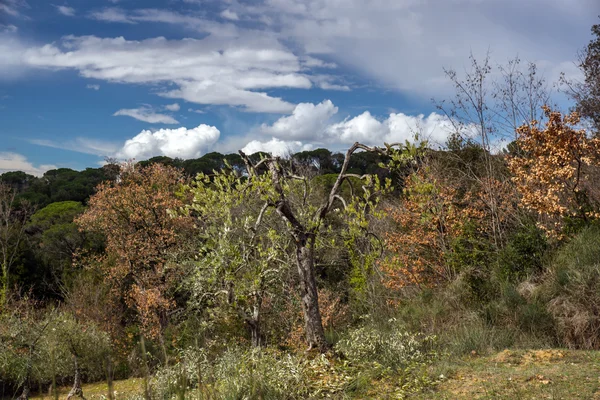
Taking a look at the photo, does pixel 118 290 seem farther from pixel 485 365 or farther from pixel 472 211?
pixel 485 365

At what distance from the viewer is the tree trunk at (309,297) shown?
714 centimetres

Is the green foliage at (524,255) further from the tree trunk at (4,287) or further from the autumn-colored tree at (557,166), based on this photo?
the tree trunk at (4,287)

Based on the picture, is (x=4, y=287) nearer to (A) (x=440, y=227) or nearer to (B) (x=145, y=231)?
(B) (x=145, y=231)

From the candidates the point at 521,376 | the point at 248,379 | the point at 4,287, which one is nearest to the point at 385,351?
the point at 521,376

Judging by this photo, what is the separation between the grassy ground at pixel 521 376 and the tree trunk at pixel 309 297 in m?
1.83

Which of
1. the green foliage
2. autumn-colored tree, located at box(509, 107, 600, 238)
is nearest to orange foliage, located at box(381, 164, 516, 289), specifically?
the green foliage

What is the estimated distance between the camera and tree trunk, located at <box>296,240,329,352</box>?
7145mm

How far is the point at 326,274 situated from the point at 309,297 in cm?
1471

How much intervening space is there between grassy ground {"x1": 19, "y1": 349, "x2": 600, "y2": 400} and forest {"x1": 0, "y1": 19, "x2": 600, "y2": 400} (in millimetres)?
73

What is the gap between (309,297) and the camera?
7215 millimetres

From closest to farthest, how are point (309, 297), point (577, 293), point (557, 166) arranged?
point (309, 297)
point (577, 293)
point (557, 166)

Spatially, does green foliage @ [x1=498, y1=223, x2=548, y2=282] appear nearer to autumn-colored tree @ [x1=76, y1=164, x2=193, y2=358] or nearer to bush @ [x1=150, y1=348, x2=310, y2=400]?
bush @ [x1=150, y1=348, x2=310, y2=400]

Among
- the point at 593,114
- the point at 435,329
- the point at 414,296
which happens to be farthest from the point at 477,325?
the point at 593,114

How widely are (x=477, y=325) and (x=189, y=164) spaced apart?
108ft
